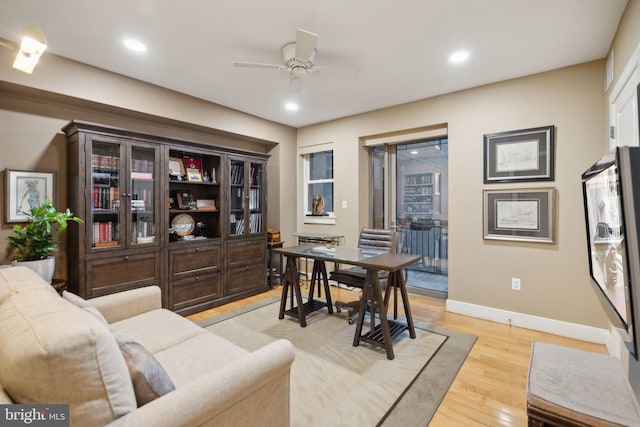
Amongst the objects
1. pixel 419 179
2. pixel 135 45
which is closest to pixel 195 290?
pixel 135 45

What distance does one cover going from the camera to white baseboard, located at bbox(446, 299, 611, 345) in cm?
279

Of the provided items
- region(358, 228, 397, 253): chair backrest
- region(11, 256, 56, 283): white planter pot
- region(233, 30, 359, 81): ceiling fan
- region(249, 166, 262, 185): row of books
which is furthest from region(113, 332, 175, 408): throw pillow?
region(249, 166, 262, 185): row of books

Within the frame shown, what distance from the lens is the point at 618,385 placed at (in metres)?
1.24

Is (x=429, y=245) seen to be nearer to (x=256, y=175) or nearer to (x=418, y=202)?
(x=418, y=202)

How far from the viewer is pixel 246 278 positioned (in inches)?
163

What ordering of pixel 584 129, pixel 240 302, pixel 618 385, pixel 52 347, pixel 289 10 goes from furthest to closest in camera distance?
pixel 240 302 → pixel 584 129 → pixel 289 10 → pixel 618 385 → pixel 52 347

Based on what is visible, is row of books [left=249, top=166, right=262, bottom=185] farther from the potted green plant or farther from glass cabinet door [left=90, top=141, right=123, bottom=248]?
the potted green plant

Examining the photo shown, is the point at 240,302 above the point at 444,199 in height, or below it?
below

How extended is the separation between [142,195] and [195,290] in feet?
4.06

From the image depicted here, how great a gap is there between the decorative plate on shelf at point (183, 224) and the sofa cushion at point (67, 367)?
2.76 m

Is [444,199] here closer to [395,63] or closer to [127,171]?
[395,63]

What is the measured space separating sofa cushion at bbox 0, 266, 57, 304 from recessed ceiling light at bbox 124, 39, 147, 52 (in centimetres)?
195

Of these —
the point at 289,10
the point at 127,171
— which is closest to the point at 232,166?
the point at 127,171

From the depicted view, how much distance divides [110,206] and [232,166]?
1497mm
